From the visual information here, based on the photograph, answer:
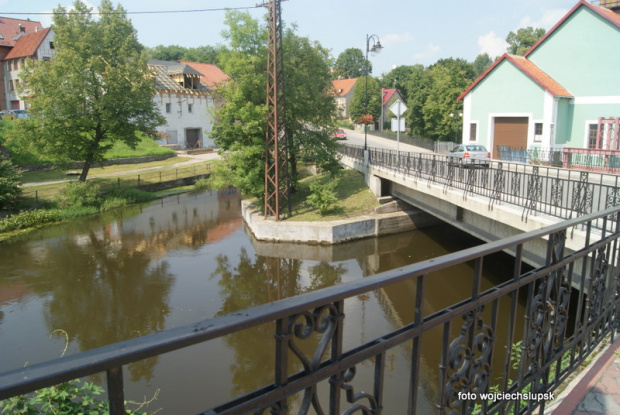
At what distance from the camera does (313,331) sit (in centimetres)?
163

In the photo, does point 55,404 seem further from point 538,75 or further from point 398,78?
point 398,78

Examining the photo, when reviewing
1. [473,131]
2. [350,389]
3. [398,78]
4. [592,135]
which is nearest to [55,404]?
[350,389]

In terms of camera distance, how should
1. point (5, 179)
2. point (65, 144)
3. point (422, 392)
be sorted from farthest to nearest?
point (65, 144) < point (5, 179) < point (422, 392)

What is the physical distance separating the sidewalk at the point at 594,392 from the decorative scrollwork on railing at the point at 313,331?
2250mm

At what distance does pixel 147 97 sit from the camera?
29031mm

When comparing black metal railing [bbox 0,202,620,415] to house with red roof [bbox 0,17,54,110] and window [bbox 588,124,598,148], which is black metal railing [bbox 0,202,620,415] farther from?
house with red roof [bbox 0,17,54,110]

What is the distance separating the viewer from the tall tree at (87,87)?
26.1m

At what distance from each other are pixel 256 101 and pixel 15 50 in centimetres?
4748

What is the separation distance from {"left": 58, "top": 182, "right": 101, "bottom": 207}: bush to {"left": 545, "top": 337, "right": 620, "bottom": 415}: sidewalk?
28.0m

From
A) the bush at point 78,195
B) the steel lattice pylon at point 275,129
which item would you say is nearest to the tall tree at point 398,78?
the steel lattice pylon at point 275,129

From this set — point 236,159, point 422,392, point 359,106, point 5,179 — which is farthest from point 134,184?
point 359,106

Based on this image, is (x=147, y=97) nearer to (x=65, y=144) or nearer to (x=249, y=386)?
(x=65, y=144)

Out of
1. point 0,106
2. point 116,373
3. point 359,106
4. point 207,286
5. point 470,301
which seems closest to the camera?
point 116,373

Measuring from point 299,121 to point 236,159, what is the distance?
4878 mm
